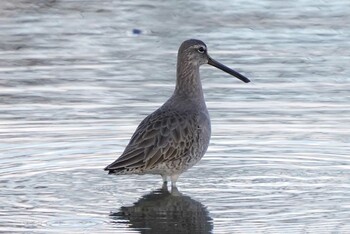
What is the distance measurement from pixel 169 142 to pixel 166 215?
35.7 inches

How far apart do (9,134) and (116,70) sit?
2.87 meters

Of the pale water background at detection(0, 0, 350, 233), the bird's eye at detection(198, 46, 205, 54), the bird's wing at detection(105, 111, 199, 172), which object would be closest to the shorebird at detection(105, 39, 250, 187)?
the bird's wing at detection(105, 111, 199, 172)

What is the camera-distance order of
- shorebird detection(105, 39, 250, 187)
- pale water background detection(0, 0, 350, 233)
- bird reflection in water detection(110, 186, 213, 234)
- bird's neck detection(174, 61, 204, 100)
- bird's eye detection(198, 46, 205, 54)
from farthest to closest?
bird's eye detection(198, 46, 205, 54) → bird's neck detection(174, 61, 204, 100) → shorebird detection(105, 39, 250, 187) → pale water background detection(0, 0, 350, 233) → bird reflection in water detection(110, 186, 213, 234)

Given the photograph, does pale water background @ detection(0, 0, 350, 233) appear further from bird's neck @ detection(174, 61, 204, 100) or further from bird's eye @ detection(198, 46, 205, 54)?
bird's eye @ detection(198, 46, 205, 54)

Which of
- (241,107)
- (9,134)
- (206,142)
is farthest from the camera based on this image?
(241,107)

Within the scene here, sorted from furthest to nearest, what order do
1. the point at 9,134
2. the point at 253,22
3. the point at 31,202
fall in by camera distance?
the point at 253,22
the point at 9,134
the point at 31,202

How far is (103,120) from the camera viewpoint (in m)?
12.7

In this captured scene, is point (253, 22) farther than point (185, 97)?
Yes

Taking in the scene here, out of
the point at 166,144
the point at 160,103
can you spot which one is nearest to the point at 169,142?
the point at 166,144

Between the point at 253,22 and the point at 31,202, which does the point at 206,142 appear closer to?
the point at 31,202

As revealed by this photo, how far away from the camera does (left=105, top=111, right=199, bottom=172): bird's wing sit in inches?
416

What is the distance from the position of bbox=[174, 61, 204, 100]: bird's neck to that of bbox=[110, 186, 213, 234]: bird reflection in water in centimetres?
112

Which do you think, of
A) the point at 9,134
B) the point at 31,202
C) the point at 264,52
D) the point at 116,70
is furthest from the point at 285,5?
the point at 31,202

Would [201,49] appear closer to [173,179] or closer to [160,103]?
[173,179]
